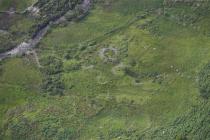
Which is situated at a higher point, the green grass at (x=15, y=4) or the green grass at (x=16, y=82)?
the green grass at (x=15, y=4)

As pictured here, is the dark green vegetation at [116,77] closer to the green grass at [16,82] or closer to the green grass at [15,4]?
the green grass at [16,82]

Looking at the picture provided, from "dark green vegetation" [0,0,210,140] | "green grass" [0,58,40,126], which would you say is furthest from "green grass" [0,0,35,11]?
"green grass" [0,58,40,126]

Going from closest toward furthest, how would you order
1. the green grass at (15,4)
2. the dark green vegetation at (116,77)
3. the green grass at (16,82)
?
the dark green vegetation at (116,77), the green grass at (16,82), the green grass at (15,4)

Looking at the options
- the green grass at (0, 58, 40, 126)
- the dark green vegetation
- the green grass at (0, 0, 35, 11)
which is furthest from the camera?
the green grass at (0, 0, 35, 11)

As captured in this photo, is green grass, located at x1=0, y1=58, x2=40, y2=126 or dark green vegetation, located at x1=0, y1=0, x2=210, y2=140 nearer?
dark green vegetation, located at x1=0, y1=0, x2=210, y2=140

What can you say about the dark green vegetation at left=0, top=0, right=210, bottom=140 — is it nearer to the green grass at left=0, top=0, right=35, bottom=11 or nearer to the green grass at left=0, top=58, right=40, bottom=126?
the green grass at left=0, top=58, right=40, bottom=126

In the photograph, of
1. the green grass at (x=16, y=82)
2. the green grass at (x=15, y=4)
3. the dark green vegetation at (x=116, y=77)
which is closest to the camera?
the dark green vegetation at (x=116, y=77)

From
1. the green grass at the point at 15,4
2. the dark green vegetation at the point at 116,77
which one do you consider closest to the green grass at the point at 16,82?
the dark green vegetation at the point at 116,77

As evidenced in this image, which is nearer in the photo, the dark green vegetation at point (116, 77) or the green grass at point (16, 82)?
the dark green vegetation at point (116, 77)

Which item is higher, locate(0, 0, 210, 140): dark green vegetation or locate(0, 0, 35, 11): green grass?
locate(0, 0, 35, 11): green grass
